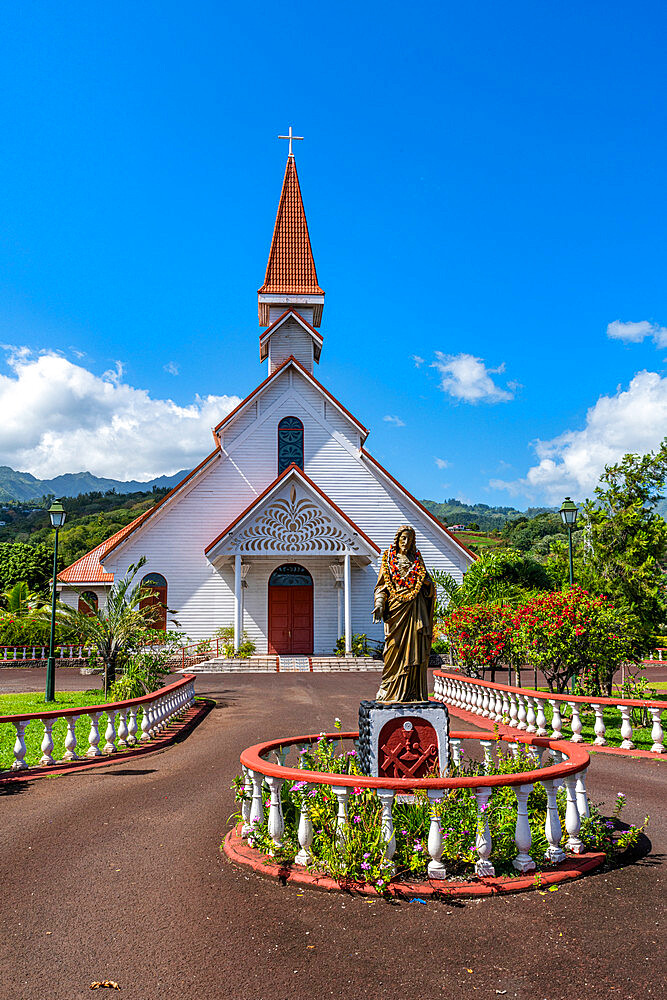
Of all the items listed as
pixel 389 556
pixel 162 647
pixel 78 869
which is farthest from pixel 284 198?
pixel 78 869

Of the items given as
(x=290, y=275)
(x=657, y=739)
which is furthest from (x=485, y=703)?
(x=290, y=275)

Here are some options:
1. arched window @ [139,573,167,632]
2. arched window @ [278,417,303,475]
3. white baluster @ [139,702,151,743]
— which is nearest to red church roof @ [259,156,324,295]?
arched window @ [278,417,303,475]

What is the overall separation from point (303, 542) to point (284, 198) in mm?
22216

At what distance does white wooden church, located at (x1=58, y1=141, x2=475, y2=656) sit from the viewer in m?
25.5

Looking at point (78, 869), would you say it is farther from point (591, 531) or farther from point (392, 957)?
point (591, 531)

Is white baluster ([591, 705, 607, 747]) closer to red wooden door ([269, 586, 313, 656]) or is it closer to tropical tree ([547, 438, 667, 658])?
tropical tree ([547, 438, 667, 658])

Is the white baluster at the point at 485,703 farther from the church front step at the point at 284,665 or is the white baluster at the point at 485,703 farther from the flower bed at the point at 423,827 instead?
the church front step at the point at 284,665

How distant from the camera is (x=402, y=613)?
7289 millimetres

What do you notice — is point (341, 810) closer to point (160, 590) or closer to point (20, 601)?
point (160, 590)

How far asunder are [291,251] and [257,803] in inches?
1309

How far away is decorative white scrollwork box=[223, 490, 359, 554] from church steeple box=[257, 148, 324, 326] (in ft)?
41.4

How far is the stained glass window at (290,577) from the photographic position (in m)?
28.1

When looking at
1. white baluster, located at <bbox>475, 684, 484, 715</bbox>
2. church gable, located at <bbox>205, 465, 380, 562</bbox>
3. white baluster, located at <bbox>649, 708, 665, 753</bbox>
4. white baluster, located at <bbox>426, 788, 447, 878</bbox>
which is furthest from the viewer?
church gable, located at <bbox>205, 465, 380, 562</bbox>

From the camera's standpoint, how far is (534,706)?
12539mm
